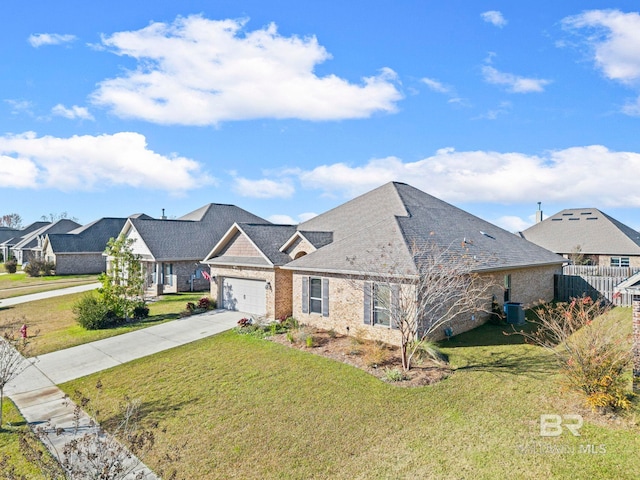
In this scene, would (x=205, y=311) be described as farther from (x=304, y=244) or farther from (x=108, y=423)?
(x=108, y=423)

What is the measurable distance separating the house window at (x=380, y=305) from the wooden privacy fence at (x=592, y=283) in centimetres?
1554

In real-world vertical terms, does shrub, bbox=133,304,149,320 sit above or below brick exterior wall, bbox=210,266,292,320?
below

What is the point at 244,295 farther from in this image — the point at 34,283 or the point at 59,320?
the point at 34,283

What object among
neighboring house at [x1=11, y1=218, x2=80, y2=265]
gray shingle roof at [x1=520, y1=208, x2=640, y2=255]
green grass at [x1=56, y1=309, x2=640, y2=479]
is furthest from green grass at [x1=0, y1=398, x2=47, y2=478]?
neighboring house at [x1=11, y1=218, x2=80, y2=265]

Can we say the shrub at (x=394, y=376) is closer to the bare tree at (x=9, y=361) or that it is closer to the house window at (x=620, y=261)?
the bare tree at (x=9, y=361)

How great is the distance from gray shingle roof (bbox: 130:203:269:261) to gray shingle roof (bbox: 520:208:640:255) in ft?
106

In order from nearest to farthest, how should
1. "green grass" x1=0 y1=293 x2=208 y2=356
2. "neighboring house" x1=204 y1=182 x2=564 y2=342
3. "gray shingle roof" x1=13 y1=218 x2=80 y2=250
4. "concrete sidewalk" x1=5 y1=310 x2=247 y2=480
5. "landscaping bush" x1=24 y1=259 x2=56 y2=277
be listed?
1. "concrete sidewalk" x1=5 y1=310 x2=247 y2=480
2. "neighboring house" x1=204 y1=182 x2=564 y2=342
3. "green grass" x1=0 y1=293 x2=208 y2=356
4. "landscaping bush" x1=24 y1=259 x2=56 y2=277
5. "gray shingle roof" x1=13 y1=218 x2=80 y2=250

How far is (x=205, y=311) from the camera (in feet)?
74.6

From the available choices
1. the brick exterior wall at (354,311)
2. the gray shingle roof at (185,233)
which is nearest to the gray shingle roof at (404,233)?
the brick exterior wall at (354,311)

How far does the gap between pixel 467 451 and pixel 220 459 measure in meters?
5.14

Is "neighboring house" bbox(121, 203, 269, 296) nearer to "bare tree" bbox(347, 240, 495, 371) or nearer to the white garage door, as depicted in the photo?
the white garage door

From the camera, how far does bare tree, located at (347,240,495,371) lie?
13.6 metres

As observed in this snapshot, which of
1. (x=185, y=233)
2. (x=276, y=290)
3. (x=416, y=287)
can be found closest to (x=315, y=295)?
(x=276, y=290)

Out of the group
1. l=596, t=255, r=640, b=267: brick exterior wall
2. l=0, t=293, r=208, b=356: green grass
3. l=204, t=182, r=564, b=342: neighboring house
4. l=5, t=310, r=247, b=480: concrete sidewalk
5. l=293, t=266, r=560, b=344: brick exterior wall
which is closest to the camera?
l=5, t=310, r=247, b=480: concrete sidewalk
